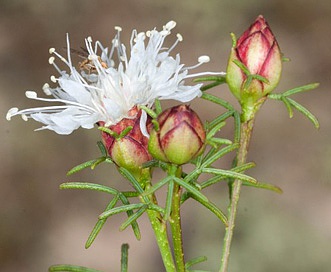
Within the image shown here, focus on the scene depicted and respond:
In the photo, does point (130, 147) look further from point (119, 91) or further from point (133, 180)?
point (119, 91)

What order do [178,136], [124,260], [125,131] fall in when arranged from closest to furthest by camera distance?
[178,136], [125,131], [124,260]

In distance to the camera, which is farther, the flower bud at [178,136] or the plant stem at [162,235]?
the plant stem at [162,235]

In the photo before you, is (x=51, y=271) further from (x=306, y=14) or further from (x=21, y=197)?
(x=306, y=14)

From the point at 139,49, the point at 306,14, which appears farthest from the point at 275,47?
the point at 306,14

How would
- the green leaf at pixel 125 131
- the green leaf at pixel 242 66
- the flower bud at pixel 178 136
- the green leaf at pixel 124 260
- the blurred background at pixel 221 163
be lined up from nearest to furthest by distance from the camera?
1. the flower bud at pixel 178 136
2. the green leaf at pixel 125 131
3. the green leaf at pixel 242 66
4. the green leaf at pixel 124 260
5. the blurred background at pixel 221 163

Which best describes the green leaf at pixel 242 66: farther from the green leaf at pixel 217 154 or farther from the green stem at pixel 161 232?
the green stem at pixel 161 232

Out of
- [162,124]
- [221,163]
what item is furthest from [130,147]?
[221,163]

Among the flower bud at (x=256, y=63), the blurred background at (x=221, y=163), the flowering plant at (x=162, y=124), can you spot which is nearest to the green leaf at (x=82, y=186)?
the flowering plant at (x=162, y=124)

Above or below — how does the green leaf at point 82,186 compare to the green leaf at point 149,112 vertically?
below
